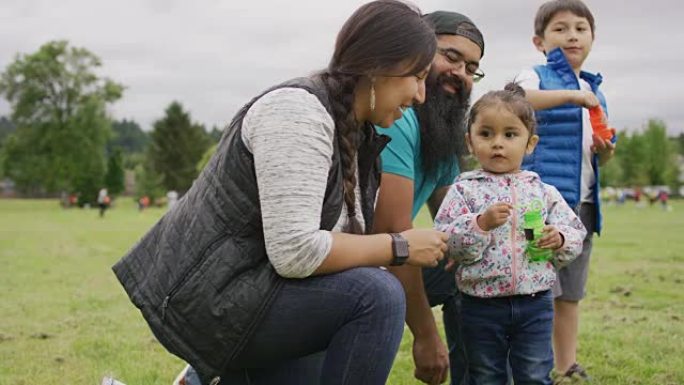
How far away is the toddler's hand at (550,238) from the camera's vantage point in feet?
9.97

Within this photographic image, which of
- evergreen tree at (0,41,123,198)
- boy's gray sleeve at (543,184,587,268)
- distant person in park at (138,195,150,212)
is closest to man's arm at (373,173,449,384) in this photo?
boy's gray sleeve at (543,184,587,268)

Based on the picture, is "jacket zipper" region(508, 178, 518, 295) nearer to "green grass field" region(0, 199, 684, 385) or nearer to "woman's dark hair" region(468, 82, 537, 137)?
"woman's dark hair" region(468, 82, 537, 137)

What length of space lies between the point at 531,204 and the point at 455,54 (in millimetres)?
716

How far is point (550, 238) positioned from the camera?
3.04 metres

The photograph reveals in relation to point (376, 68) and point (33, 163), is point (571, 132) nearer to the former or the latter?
point (376, 68)

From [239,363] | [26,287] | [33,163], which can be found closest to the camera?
[239,363]

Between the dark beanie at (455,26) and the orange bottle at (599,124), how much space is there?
78 centimetres

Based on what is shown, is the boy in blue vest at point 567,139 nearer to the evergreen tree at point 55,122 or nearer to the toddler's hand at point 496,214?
the toddler's hand at point 496,214

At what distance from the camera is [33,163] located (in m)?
53.7

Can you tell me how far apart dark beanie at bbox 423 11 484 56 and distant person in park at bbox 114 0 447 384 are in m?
0.81

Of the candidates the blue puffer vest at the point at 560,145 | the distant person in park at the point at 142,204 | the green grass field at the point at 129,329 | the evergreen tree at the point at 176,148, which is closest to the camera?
the blue puffer vest at the point at 560,145

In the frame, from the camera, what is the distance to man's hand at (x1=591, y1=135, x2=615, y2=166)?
3943mm

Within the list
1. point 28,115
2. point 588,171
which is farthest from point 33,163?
point 588,171

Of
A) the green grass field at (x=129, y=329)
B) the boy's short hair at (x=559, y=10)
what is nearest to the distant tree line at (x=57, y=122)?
the green grass field at (x=129, y=329)
